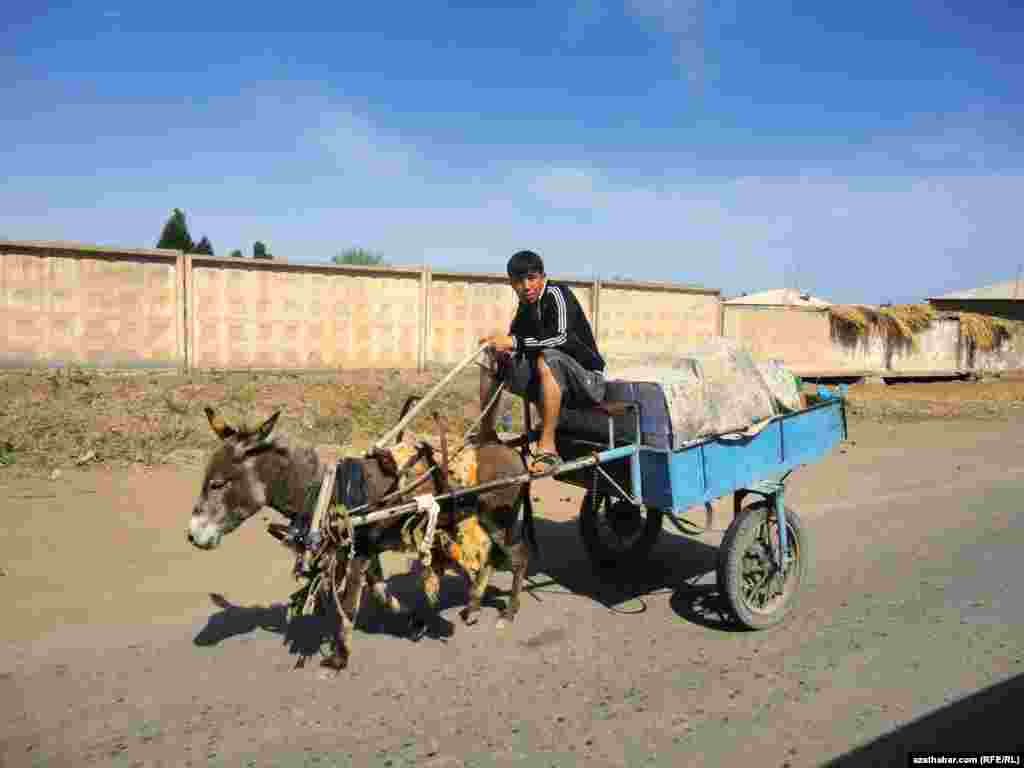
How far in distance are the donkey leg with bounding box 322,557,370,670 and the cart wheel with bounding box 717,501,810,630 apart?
2346 millimetres

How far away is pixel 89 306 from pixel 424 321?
540 centimetres

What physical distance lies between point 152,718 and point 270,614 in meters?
1.44

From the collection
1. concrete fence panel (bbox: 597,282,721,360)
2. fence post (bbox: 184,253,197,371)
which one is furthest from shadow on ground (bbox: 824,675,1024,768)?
concrete fence panel (bbox: 597,282,721,360)

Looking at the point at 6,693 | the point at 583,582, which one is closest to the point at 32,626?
the point at 6,693

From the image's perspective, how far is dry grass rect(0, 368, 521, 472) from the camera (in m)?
8.85

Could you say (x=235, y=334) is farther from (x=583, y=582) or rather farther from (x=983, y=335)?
(x=983, y=335)

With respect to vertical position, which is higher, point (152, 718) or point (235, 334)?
point (235, 334)

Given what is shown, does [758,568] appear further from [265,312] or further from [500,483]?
[265,312]

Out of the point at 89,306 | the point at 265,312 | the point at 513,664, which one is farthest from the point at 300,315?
the point at 513,664

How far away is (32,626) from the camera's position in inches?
185

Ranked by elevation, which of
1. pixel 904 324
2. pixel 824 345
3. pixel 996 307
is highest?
pixel 996 307

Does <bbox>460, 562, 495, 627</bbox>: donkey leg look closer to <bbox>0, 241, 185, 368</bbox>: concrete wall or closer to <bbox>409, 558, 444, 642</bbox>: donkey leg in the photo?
<bbox>409, 558, 444, 642</bbox>: donkey leg

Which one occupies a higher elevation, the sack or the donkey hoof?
the sack

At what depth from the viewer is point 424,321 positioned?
13.5 meters
